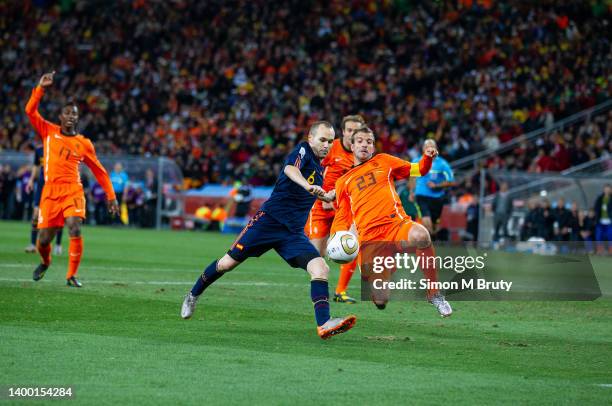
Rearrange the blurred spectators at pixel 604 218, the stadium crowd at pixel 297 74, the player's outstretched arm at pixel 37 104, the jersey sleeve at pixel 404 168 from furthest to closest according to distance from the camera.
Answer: the stadium crowd at pixel 297 74, the blurred spectators at pixel 604 218, the player's outstretched arm at pixel 37 104, the jersey sleeve at pixel 404 168

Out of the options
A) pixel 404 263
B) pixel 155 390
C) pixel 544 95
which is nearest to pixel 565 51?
pixel 544 95

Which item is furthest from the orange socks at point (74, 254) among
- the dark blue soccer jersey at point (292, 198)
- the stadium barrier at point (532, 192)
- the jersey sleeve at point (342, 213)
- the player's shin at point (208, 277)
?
the stadium barrier at point (532, 192)

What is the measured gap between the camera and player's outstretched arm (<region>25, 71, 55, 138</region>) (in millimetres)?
12516

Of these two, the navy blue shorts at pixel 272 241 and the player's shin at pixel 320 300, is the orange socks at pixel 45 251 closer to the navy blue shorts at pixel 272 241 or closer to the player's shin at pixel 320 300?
the navy blue shorts at pixel 272 241

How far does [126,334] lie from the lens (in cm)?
947

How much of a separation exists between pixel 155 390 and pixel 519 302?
8.16 m

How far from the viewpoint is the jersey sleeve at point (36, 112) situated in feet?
43.5

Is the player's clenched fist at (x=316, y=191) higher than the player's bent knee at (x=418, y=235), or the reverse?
the player's clenched fist at (x=316, y=191)

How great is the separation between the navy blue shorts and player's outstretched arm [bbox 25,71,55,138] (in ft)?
11.8

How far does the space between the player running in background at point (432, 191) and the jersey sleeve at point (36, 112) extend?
7839mm

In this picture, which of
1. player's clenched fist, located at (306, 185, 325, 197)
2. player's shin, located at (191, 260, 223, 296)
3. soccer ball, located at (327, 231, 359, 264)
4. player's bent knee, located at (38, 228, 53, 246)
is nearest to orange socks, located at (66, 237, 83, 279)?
player's bent knee, located at (38, 228, 53, 246)

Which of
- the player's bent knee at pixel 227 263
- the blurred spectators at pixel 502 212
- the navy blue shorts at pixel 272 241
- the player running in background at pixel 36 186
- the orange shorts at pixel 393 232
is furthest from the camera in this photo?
the blurred spectators at pixel 502 212

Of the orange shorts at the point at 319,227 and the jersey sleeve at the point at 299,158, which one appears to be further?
the orange shorts at the point at 319,227

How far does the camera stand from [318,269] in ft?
31.9
